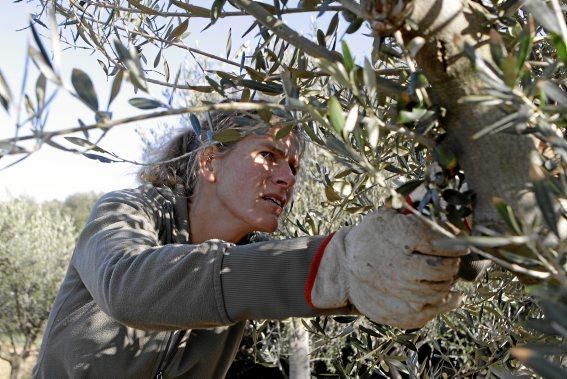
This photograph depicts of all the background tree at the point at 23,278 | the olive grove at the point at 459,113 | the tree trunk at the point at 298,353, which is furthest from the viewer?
the background tree at the point at 23,278

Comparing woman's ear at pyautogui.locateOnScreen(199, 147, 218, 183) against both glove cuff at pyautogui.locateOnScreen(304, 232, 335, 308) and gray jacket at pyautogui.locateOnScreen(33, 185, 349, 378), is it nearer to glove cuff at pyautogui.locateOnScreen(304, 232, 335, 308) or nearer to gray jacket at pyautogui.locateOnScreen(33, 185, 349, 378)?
gray jacket at pyautogui.locateOnScreen(33, 185, 349, 378)

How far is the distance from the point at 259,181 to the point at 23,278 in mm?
17045

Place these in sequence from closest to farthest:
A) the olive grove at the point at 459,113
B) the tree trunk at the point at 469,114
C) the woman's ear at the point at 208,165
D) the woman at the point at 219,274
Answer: the olive grove at the point at 459,113
the tree trunk at the point at 469,114
the woman at the point at 219,274
the woman's ear at the point at 208,165

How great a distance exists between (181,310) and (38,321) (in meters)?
18.4

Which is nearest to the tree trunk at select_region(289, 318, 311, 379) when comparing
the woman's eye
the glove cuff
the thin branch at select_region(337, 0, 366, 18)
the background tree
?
the woman's eye

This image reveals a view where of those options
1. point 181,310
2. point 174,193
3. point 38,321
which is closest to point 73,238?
point 38,321

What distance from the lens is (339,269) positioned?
1.52 meters

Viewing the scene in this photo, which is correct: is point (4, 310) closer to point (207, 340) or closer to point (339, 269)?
point (207, 340)

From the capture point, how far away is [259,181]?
270 centimetres

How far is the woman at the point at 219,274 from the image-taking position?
141 cm

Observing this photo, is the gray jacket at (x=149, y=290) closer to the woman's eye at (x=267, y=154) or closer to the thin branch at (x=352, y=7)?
the woman's eye at (x=267, y=154)

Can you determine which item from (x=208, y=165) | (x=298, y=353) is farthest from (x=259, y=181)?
(x=298, y=353)

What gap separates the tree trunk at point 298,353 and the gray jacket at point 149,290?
6.89 metres

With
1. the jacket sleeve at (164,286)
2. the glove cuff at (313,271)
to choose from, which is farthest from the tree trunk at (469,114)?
the jacket sleeve at (164,286)
